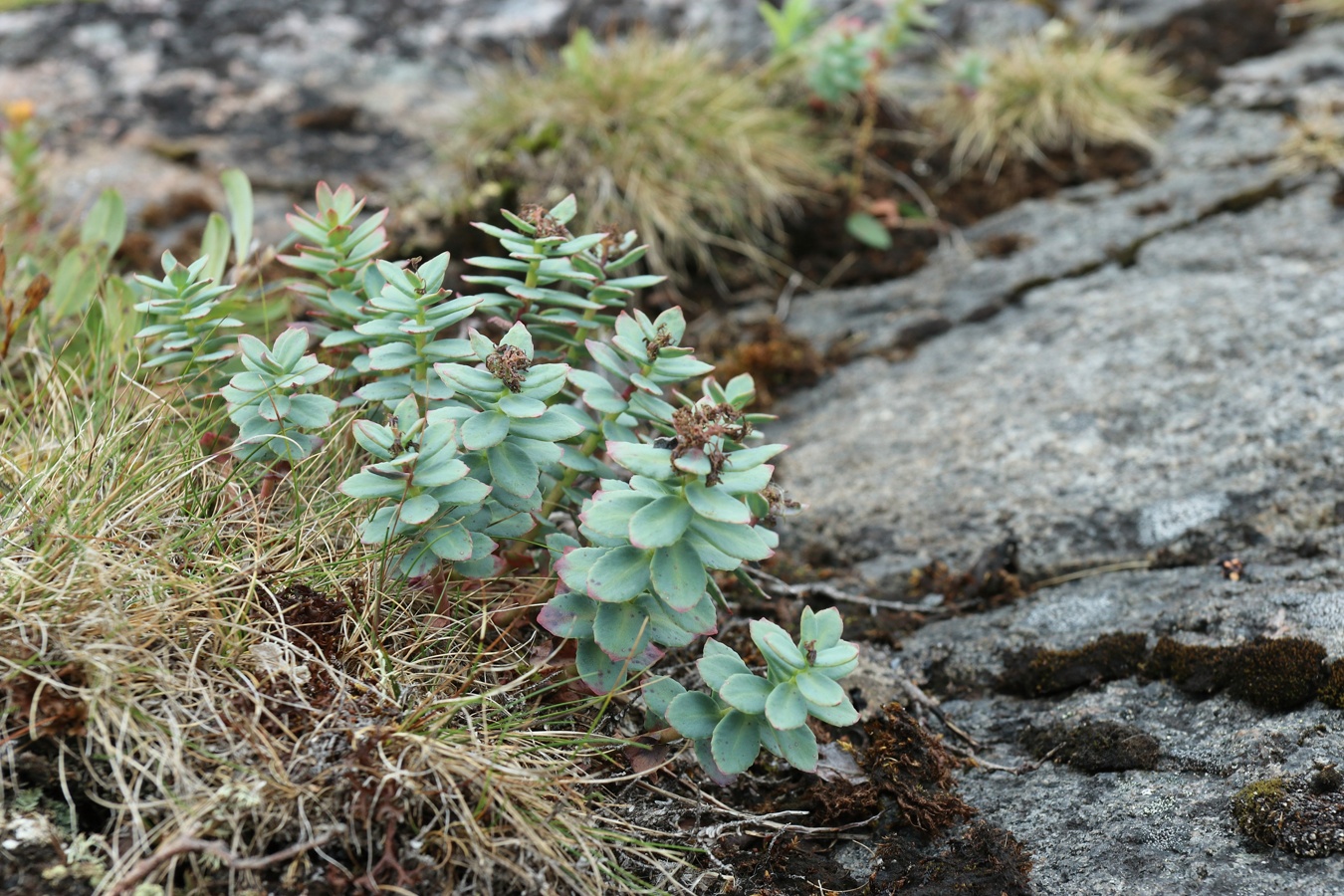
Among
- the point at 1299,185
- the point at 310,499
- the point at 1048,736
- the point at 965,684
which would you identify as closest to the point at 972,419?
the point at 965,684

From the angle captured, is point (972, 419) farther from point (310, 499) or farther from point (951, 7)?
point (951, 7)

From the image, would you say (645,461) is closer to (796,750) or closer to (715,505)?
(715,505)

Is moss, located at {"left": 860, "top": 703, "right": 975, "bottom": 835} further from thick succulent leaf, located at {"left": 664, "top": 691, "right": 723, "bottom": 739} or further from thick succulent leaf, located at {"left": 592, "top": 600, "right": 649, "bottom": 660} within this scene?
thick succulent leaf, located at {"left": 592, "top": 600, "right": 649, "bottom": 660}

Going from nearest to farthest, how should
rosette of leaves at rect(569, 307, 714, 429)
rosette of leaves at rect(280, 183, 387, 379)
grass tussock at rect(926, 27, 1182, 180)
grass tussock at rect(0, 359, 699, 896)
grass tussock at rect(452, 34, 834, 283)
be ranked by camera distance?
grass tussock at rect(0, 359, 699, 896)
rosette of leaves at rect(569, 307, 714, 429)
rosette of leaves at rect(280, 183, 387, 379)
grass tussock at rect(452, 34, 834, 283)
grass tussock at rect(926, 27, 1182, 180)

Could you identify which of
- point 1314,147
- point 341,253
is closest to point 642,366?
point 341,253

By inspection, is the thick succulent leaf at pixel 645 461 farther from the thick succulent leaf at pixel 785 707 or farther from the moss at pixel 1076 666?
the moss at pixel 1076 666

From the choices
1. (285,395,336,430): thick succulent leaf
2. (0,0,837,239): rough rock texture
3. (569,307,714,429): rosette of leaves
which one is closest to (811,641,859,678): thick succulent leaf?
(569,307,714,429): rosette of leaves

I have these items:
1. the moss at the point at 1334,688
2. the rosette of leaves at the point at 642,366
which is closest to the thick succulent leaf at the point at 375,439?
the rosette of leaves at the point at 642,366
